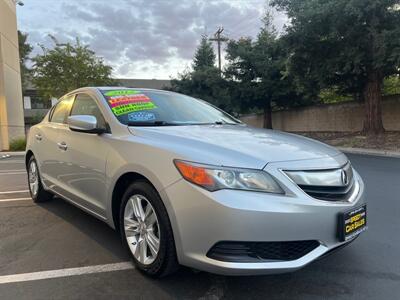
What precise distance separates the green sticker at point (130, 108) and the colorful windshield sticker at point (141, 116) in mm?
60

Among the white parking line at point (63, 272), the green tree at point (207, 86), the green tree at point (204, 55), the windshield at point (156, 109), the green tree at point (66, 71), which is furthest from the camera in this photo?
the green tree at point (204, 55)

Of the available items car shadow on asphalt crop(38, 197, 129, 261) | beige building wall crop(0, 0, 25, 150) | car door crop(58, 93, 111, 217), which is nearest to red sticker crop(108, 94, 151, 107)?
car door crop(58, 93, 111, 217)

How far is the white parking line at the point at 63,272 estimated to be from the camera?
10.4ft

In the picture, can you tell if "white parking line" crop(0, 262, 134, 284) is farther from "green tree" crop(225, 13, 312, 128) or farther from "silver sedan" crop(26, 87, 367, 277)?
"green tree" crop(225, 13, 312, 128)

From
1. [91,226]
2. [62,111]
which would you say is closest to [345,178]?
[91,226]

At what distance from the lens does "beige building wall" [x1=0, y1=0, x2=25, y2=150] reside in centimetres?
1964

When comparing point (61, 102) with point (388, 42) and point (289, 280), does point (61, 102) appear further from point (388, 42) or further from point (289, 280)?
point (388, 42)

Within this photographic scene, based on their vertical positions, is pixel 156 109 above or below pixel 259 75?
below

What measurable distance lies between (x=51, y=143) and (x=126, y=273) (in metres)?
2.20

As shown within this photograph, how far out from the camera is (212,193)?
2.56 metres

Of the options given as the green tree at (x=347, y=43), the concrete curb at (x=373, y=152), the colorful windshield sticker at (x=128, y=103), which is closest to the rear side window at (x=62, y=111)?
the colorful windshield sticker at (x=128, y=103)

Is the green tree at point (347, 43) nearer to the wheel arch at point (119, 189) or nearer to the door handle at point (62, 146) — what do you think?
the door handle at point (62, 146)

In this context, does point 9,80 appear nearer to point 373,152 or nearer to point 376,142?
point 373,152

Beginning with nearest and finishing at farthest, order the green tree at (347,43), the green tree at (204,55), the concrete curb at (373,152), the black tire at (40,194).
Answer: the black tire at (40,194) → the concrete curb at (373,152) → the green tree at (347,43) → the green tree at (204,55)
